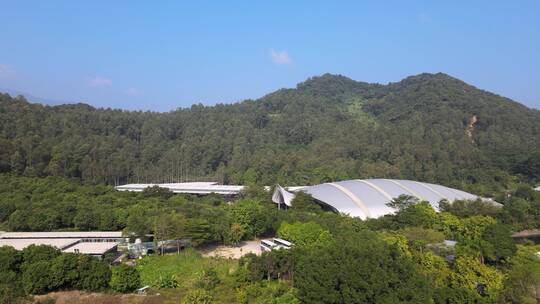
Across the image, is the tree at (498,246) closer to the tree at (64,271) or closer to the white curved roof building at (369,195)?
the white curved roof building at (369,195)

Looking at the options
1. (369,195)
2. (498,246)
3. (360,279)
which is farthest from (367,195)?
(360,279)

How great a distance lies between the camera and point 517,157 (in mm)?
43906

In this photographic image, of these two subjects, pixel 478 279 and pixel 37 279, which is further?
pixel 37 279

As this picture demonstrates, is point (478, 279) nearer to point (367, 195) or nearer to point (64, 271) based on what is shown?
point (64, 271)

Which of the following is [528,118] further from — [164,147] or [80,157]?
[80,157]

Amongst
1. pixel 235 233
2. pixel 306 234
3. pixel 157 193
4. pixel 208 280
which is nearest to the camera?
pixel 208 280

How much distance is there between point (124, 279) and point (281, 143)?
4655 cm

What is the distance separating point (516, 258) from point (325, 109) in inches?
2439

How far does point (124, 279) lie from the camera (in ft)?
49.8

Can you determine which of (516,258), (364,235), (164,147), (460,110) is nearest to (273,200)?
(364,235)

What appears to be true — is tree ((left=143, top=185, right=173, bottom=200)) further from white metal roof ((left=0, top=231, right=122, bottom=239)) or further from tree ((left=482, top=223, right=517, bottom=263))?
tree ((left=482, top=223, right=517, bottom=263))

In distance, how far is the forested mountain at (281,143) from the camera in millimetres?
42094

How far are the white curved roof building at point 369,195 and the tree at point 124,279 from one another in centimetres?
1443

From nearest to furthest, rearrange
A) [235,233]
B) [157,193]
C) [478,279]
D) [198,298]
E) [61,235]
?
[198,298], [478,279], [235,233], [61,235], [157,193]
